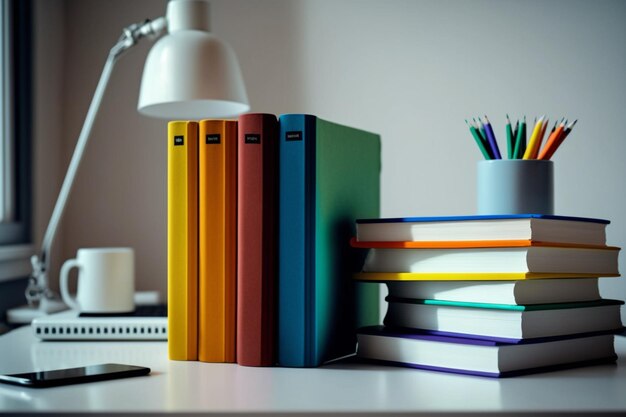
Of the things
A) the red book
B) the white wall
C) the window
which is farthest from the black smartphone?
the white wall

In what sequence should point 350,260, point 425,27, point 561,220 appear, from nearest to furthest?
point 561,220 → point 350,260 → point 425,27

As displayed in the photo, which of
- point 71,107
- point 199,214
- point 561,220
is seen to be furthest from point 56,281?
point 561,220

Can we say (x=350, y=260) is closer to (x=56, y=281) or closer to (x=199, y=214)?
(x=199, y=214)

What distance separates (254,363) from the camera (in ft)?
2.56

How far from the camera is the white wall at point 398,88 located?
1.45 meters

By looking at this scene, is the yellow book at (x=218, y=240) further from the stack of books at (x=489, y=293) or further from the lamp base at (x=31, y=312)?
the lamp base at (x=31, y=312)

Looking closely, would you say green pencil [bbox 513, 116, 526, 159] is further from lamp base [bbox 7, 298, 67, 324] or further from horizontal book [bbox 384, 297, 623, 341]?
lamp base [bbox 7, 298, 67, 324]

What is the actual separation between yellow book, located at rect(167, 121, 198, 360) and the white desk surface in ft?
0.11

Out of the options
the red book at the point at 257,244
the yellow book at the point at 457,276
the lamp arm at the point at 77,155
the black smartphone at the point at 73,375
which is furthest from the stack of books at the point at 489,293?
→ the lamp arm at the point at 77,155

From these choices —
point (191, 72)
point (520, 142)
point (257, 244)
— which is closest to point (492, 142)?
point (520, 142)

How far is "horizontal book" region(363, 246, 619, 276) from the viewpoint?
28.6 inches

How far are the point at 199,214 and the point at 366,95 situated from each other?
82 centimetres

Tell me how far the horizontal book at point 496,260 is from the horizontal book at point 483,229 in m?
0.01

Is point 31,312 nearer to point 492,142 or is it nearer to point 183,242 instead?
point 183,242
